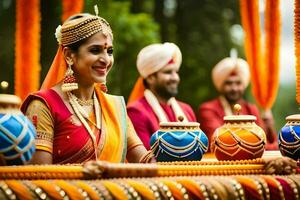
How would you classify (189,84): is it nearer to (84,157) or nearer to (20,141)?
(84,157)

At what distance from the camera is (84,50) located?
4055 mm

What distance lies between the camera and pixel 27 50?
241 inches

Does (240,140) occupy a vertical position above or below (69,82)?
below

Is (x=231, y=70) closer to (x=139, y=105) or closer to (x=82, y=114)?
(x=139, y=105)

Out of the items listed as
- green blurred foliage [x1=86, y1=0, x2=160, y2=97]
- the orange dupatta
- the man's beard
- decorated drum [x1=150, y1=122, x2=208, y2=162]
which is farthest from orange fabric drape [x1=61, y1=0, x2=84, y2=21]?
green blurred foliage [x1=86, y1=0, x2=160, y2=97]

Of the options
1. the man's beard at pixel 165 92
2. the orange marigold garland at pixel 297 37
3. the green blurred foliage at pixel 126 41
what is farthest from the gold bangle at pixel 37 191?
the green blurred foliage at pixel 126 41

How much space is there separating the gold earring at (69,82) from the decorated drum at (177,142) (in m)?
0.45

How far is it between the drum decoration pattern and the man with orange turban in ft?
12.2

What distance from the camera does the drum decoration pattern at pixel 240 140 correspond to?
3.94 meters

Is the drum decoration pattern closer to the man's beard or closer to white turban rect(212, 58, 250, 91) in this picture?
the man's beard

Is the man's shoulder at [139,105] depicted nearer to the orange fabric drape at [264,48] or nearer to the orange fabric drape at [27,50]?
the orange fabric drape at [27,50]

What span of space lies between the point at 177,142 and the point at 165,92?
9.00ft

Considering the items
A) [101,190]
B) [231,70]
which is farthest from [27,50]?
[101,190]

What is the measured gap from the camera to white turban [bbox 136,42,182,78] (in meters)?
6.61
